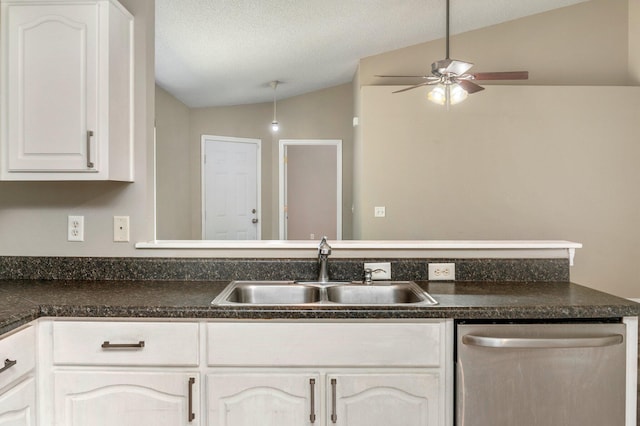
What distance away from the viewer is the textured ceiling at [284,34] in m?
3.51

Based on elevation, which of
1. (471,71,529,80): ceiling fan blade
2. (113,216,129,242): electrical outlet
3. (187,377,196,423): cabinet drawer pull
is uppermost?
(471,71,529,80): ceiling fan blade

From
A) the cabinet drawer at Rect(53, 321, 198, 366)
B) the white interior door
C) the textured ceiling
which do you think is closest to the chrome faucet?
the cabinet drawer at Rect(53, 321, 198, 366)

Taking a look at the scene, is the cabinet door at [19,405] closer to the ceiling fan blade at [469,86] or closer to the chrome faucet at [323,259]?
the chrome faucet at [323,259]

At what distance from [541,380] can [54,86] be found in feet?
6.59

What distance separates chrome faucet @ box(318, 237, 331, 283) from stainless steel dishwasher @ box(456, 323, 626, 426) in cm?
66

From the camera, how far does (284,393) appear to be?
1456mm

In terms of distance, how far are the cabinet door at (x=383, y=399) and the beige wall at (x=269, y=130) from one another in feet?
15.5

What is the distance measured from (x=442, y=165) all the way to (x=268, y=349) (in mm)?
3879

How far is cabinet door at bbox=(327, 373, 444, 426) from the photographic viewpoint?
4.76ft

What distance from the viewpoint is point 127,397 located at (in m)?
1.46

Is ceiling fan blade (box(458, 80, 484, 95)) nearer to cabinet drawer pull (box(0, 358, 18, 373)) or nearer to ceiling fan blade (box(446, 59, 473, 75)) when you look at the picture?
ceiling fan blade (box(446, 59, 473, 75))

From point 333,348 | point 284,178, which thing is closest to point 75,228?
point 333,348

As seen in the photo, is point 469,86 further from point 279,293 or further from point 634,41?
point 634,41

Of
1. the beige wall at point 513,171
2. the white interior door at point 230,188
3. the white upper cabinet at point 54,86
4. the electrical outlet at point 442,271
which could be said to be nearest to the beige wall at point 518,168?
the beige wall at point 513,171
